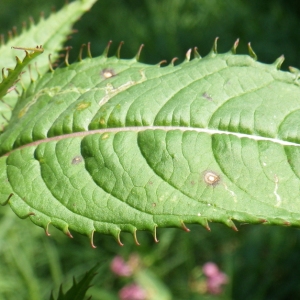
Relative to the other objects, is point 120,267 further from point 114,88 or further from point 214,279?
point 114,88

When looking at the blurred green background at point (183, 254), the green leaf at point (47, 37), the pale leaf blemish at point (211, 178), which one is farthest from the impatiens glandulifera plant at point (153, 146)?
the blurred green background at point (183, 254)

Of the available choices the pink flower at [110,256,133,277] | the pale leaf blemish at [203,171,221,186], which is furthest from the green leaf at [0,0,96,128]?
the pink flower at [110,256,133,277]

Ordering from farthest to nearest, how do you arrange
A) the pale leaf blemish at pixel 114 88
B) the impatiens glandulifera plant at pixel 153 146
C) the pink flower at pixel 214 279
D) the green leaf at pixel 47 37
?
the pink flower at pixel 214 279
the green leaf at pixel 47 37
the pale leaf blemish at pixel 114 88
the impatiens glandulifera plant at pixel 153 146

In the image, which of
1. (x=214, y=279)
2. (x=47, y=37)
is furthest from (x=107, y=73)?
(x=214, y=279)

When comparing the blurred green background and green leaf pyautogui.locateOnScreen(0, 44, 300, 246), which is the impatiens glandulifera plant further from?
the blurred green background

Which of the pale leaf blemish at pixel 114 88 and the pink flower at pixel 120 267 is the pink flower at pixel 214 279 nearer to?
the pink flower at pixel 120 267

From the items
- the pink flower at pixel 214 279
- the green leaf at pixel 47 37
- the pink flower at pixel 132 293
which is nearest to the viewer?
the green leaf at pixel 47 37

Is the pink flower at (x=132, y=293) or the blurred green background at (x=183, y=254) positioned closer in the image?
the pink flower at (x=132, y=293)

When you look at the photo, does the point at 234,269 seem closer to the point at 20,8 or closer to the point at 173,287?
the point at 173,287
